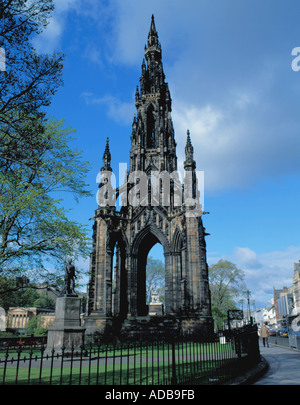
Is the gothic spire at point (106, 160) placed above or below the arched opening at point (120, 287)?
above

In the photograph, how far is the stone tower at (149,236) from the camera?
80.0 ft

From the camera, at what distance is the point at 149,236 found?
99.8 ft

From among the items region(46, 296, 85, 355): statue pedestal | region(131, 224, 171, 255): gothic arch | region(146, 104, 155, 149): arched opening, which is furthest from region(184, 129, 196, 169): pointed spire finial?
region(46, 296, 85, 355): statue pedestal

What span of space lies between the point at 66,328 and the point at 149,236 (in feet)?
61.3

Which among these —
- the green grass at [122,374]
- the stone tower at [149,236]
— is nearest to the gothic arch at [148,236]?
the stone tower at [149,236]

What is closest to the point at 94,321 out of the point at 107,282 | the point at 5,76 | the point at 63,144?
the point at 107,282

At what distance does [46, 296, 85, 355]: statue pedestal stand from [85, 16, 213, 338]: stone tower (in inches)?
481

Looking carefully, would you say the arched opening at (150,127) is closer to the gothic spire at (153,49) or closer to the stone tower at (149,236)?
the stone tower at (149,236)

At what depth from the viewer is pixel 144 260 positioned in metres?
31.2

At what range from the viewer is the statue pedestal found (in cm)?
1208

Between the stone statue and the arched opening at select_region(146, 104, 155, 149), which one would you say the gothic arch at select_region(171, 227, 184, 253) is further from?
the stone statue

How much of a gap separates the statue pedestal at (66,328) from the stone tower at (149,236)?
40.1ft

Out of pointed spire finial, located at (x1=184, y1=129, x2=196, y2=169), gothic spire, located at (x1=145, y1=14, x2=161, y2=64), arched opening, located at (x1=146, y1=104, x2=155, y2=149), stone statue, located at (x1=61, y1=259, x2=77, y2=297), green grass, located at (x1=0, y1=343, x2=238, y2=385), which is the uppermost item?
gothic spire, located at (x1=145, y1=14, x2=161, y2=64)
